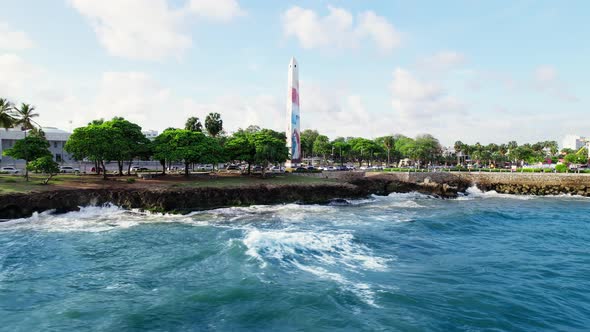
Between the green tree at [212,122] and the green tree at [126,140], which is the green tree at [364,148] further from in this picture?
the green tree at [126,140]

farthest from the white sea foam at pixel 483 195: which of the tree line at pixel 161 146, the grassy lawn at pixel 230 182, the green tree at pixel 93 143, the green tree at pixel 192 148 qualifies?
the green tree at pixel 93 143

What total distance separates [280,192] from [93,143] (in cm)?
2693

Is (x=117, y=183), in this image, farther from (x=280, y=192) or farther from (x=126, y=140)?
(x=280, y=192)

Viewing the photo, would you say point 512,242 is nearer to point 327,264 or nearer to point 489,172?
point 327,264

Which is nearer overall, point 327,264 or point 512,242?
point 327,264

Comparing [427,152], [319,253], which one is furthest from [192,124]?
[427,152]

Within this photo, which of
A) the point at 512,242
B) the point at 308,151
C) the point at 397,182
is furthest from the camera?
the point at 308,151

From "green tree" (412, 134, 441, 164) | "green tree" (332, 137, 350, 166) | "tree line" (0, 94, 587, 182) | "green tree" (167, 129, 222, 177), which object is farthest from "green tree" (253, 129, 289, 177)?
"green tree" (412, 134, 441, 164)

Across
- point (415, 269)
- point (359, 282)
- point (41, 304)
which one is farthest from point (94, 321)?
point (415, 269)

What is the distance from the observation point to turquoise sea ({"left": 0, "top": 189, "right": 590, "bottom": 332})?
1584cm

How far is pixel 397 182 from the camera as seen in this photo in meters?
68.9

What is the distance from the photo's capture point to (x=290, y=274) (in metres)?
21.2

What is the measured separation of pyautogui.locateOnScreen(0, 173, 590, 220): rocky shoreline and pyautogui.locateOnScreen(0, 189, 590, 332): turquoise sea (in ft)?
9.97

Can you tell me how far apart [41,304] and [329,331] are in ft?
45.5
